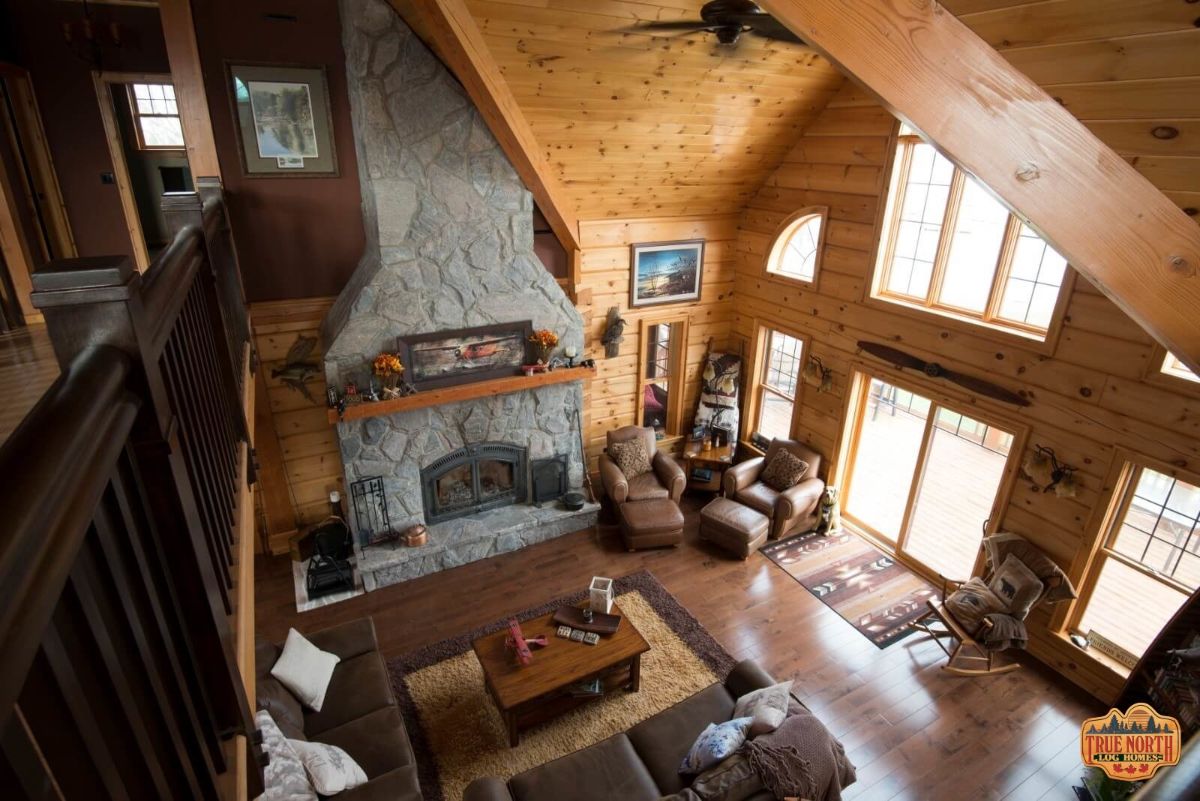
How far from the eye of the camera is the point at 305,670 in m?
3.91

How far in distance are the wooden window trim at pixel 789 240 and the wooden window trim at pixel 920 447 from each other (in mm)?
1058

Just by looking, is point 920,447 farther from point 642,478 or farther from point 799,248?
point 642,478

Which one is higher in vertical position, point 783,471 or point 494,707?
point 783,471

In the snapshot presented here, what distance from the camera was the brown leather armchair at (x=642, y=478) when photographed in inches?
258

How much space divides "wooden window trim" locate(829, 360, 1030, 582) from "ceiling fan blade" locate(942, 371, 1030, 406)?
0.14 metres

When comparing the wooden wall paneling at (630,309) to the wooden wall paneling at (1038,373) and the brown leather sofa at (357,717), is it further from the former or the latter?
the brown leather sofa at (357,717)

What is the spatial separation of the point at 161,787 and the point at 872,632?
543cm

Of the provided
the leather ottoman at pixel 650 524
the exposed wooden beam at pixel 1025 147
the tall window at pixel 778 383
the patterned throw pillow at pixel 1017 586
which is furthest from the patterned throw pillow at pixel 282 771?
the tall window at pixel 778 383

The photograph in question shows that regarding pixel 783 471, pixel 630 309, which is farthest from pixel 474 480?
pixel 783 471

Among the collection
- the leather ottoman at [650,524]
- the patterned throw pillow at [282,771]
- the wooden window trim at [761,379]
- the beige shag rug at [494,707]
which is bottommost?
the beige shag rug at [494,707]

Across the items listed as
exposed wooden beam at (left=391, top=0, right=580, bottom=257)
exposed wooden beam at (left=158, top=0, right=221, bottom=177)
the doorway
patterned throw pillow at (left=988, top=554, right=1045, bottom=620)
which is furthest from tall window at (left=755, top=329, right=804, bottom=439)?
the doorway

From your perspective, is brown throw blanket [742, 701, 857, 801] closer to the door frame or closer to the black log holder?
the black log holder

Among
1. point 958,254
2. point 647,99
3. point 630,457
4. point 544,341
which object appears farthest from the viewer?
point 630,457

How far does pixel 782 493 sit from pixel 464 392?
3.33 meters
